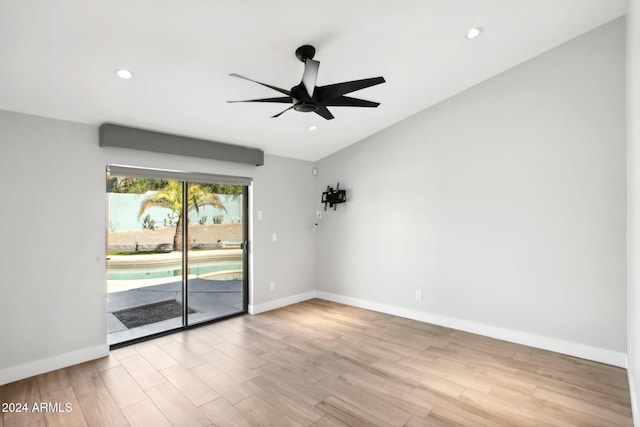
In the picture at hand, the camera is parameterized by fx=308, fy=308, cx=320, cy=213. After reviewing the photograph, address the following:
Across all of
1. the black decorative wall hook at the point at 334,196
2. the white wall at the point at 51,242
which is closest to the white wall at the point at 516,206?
the black decorative wall hook at the point at 334,196

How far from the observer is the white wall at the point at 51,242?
109 inches

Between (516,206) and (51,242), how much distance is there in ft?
16.0

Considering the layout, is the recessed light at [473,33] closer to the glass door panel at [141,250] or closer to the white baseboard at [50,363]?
the glass door panel at [141,250]

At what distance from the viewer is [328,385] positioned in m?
2.67

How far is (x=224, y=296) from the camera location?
497 centimetres

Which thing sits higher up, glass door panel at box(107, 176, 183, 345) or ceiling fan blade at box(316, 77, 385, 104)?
ceiling fan blade at box(316, 77, 385, 104)

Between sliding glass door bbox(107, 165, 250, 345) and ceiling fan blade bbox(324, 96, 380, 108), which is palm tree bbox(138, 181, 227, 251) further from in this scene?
ceiling fan blade bbox(324, 96, 380, 108)

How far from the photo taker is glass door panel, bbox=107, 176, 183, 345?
3.53 metres

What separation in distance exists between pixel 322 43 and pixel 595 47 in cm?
278

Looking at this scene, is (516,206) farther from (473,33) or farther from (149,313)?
(149,313)

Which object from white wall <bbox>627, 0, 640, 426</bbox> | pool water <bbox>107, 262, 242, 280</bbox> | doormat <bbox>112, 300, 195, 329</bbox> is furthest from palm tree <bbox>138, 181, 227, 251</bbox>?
white wall <bbox>627, 0, 640, 426</bbox>

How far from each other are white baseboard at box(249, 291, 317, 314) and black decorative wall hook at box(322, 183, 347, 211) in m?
Answer: 1.62

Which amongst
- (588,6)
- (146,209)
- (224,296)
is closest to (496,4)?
(588,6)

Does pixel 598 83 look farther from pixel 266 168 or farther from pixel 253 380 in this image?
pixel 253 380
